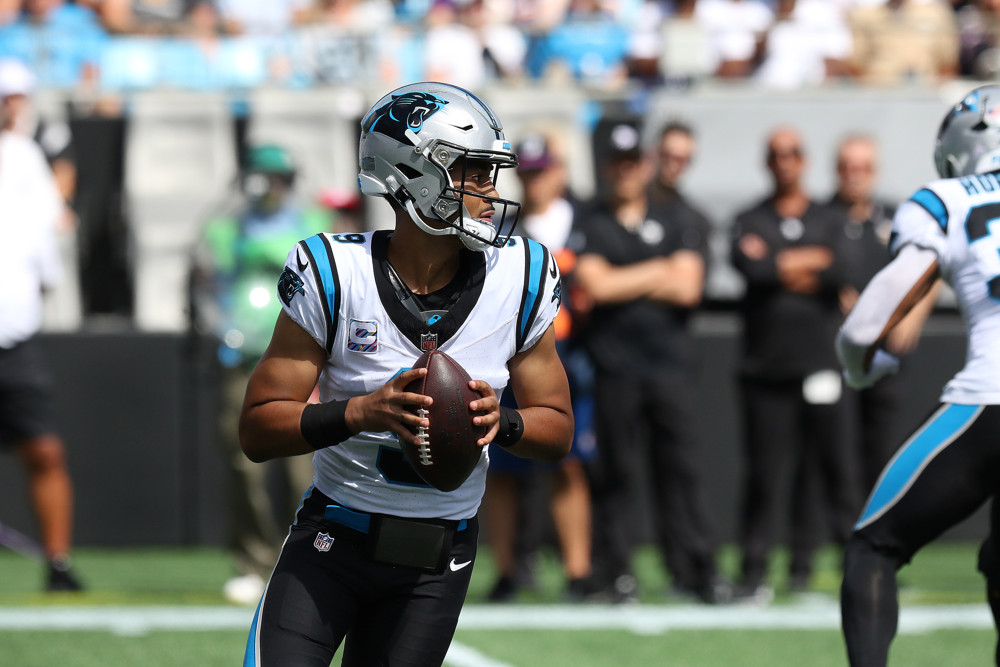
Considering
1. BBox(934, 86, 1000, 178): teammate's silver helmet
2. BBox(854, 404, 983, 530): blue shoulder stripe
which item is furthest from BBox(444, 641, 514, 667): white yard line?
BBox(934, 86, 1000, 178): teammate's silver helmet

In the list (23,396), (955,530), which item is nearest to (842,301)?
(955,530)

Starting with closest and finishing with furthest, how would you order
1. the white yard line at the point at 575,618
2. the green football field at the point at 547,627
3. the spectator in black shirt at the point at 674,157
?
the green football field at the point at 547,627 < the white yard line at the point at 575,618 < the spectator in black shirt at the point at 674,157

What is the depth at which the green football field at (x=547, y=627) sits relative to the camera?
17.4 feet

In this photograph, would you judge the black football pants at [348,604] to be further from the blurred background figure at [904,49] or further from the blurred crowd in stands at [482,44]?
the blurred background figure at [904,49]

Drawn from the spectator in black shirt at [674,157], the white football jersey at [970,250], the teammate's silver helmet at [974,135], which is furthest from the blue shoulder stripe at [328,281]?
the spectator in black shirt at [674,157]

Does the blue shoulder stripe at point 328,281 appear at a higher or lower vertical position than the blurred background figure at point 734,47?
higher

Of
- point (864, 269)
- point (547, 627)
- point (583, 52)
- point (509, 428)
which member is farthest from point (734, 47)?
point (509, 428)

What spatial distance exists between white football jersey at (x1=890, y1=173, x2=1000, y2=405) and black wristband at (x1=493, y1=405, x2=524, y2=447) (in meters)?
1.35

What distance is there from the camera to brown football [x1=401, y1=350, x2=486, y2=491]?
2.76 meters

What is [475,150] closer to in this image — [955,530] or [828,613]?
[828,613]

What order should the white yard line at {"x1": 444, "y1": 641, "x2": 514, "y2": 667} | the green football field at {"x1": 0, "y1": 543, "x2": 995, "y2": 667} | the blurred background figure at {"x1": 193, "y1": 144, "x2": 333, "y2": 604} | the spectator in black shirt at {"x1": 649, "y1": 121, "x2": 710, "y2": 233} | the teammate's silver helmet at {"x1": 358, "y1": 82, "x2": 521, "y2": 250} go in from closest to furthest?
the teammate's silver helmet at {"x1": 358, "y1": 82, "x2": 521, "y2": 250}, the white yard line at {"x1": 444, "y1": 641, "x2": 514, "y2": 667}, the green football field at {"x1": 0, "y1": 543, "x2": 995, "y2": 667}, the blurred background figure at {"x1": 193, "y1": 144, "x2": 333, "y2": 604}, the spectator in black shirt at {"x1": 649, "y1": 121, "x2": 710, "y2": 233}

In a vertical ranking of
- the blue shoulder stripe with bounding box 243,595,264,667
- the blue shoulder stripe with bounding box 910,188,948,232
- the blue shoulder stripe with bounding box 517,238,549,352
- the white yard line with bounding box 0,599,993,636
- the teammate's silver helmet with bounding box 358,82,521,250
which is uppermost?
the teammate's silver helmet with bounding box 358,82,521,250

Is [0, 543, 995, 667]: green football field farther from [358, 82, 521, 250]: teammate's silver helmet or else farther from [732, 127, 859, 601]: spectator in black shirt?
[358, 82, 521, 250]: teammate's silver helmet

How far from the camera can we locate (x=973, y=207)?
12.1ft
